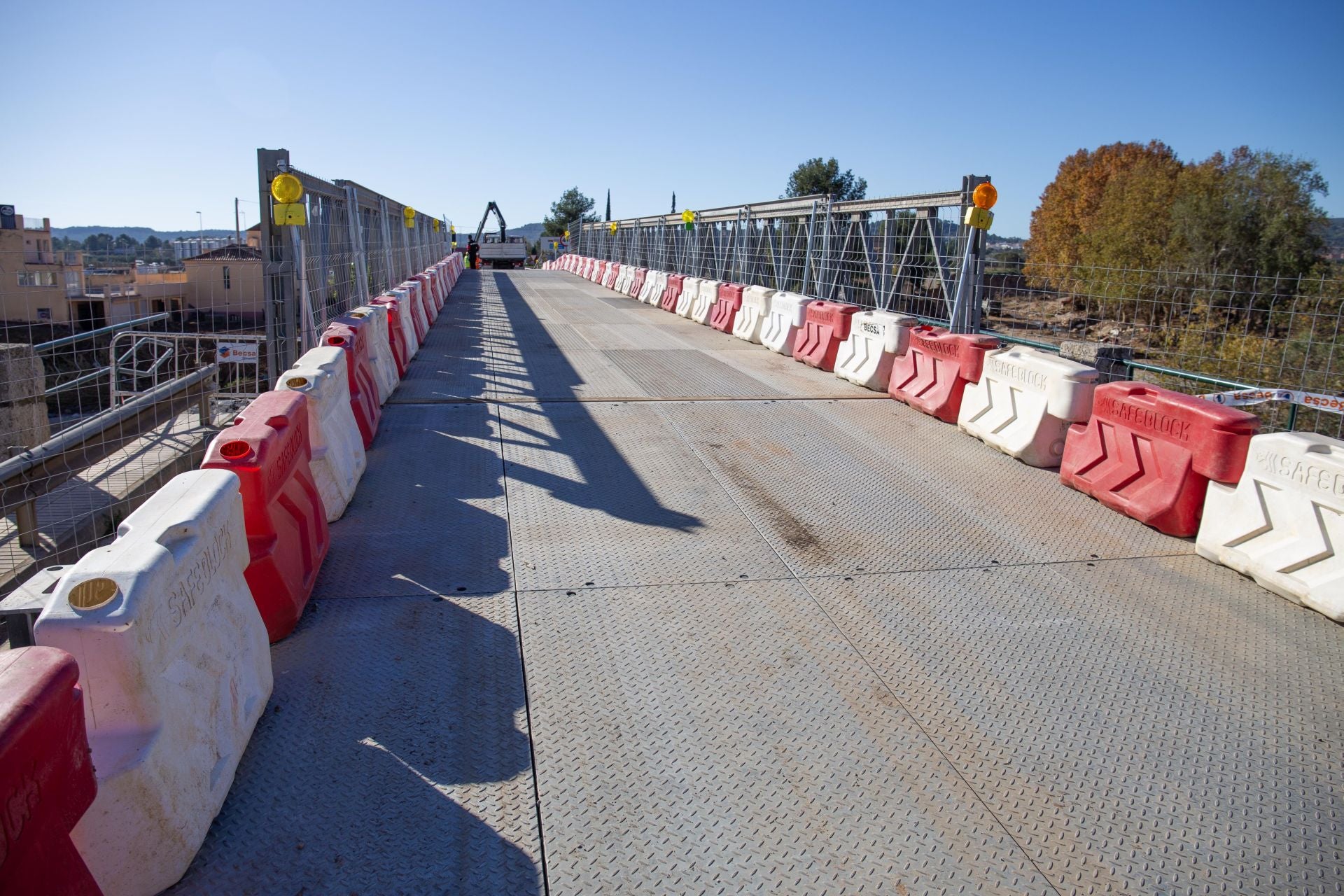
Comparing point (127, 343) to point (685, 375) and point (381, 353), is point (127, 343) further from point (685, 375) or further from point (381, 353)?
point (685, 375)

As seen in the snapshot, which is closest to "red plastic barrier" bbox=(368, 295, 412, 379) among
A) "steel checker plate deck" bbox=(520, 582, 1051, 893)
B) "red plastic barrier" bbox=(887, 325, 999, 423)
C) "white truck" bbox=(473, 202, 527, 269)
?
"red plastic barrier" bbox=(887, 325, 999, 423)

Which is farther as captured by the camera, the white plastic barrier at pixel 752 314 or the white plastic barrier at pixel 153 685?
the white plastic barrier at pixel 752 314

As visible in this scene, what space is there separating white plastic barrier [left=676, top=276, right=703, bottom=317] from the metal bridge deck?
11.7 meters

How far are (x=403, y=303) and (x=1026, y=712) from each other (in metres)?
10.1

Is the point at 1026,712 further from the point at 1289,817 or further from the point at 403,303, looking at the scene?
the point at 403,303

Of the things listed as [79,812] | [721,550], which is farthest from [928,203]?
[79,812]

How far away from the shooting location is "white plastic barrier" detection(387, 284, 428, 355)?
11.7 metres

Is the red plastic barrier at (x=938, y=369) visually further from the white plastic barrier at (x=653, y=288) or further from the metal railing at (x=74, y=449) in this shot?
the white plastic barrier at (x=653, y=288)

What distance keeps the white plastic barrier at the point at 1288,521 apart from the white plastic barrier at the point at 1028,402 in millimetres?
1576

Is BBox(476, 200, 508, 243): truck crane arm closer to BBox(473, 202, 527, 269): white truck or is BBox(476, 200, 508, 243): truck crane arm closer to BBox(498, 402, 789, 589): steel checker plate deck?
BBox(473, 202, 527, 269): white truck

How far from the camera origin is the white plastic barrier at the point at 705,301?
53.6 feet

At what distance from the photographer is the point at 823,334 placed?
36.8 feet

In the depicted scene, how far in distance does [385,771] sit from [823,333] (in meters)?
9.22

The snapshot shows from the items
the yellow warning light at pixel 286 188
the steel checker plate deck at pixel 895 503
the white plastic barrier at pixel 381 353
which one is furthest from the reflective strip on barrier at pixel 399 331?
the steel checker plate deck at pixel 895 503
